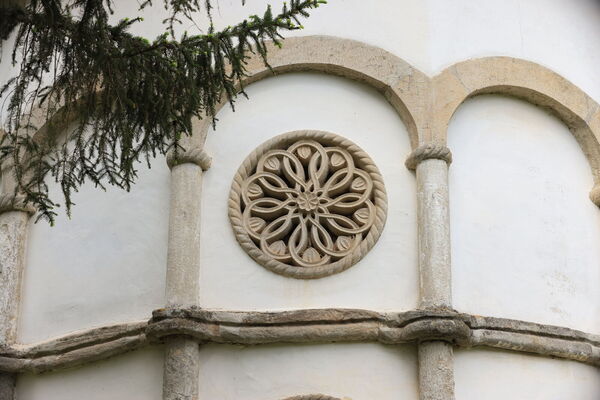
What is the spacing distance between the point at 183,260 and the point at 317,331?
4.33ft

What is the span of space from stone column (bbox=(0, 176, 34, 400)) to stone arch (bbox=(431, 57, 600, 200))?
3864 mm

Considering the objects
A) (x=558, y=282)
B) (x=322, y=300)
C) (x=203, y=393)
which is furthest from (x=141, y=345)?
(x=558, y=282)

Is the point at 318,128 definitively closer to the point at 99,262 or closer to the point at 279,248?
the point at 279,248

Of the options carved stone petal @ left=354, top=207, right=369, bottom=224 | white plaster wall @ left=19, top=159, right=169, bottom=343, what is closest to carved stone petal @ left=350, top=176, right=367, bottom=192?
carved stone petal @ left=354, top=207, right=369, bottom=224

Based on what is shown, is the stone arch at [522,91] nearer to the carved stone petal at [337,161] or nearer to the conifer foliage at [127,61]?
the carved stone petal at [337,161]

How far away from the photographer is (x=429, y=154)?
1322 cm

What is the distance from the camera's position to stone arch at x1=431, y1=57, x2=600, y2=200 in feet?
44.5

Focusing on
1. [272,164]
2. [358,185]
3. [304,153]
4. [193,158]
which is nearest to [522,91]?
[358,185]

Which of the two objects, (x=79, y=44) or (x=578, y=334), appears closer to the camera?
(x=79, y=44)

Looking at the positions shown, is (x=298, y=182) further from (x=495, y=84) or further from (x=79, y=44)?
(x=79, y=44)

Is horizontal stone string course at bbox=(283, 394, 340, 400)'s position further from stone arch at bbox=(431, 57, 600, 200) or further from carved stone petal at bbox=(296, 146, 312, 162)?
stone arch at bbox=(431, 57, 600, 200)

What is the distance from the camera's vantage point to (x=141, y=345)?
12.8 metres

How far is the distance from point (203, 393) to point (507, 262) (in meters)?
2.95

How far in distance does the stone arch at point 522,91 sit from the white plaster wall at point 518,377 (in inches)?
69.8
